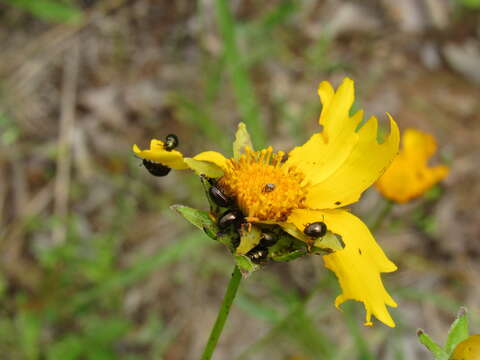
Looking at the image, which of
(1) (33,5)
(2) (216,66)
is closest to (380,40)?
(2) (216,66)

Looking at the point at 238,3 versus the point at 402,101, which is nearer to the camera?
the point at 402,101

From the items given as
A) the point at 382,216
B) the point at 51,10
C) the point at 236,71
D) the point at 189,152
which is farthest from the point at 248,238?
the point at 51,10

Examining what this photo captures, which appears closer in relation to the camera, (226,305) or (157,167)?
(226,305)

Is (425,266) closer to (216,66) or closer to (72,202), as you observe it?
(216,66)

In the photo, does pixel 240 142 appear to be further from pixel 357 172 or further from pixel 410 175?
pixel 410 175

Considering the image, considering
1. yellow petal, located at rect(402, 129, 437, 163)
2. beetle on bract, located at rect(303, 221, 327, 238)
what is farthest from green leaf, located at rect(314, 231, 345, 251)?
yellow petal, located at rect(402, 129, 437, 163)

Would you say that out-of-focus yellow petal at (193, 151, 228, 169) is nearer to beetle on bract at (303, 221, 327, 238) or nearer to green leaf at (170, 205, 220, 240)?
green leaf at (170, 205, 220, 240)

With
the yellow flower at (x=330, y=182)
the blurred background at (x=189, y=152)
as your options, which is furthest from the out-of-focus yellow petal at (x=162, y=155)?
the blurred background at (x=189, y=152)
